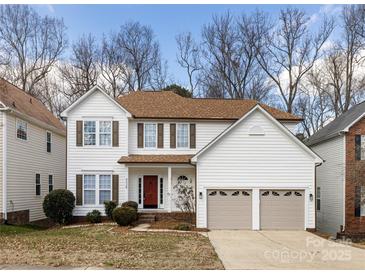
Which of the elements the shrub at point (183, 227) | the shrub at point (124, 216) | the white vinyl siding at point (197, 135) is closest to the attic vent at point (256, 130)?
the white vinyl siding at point (197, 135)

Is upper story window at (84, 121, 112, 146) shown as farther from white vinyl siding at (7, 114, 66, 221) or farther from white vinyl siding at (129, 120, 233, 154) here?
white vinyl siding at (7, 114, 66, 221)

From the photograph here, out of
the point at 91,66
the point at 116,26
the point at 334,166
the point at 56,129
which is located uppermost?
the point at 116,26

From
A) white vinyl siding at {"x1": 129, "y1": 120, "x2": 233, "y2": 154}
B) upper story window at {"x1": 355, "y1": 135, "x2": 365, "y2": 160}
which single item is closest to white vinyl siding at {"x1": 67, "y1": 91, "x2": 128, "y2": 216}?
white vinyl siding at {"x1": 129, "y1": 120, "x2": 233, "y2": 154}

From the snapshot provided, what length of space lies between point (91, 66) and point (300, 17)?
21.0 meters

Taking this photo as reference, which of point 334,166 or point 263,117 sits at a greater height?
point 263,117

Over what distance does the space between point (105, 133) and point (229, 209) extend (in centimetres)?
800

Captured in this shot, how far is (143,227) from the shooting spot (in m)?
19.3

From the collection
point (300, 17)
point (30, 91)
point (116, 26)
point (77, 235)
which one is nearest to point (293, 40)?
point (300, 17)

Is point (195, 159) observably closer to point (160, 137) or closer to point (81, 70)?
point (160, 137)

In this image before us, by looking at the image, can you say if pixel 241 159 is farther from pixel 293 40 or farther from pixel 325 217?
pixel 293 40

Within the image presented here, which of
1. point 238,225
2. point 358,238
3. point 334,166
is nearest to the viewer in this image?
point 238,225

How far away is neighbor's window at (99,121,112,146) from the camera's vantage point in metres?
22.4

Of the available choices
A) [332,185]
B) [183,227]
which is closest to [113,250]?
[183,227]

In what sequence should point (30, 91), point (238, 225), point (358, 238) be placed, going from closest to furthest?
point (238, 225) < point (358, 238) < point (30, 91)
